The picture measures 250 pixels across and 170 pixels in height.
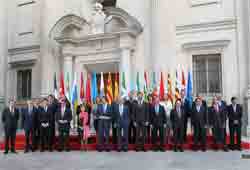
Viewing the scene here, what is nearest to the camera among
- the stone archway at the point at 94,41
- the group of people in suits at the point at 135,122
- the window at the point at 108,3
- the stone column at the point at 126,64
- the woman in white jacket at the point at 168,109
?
the group of people in suits at the point at 135,122

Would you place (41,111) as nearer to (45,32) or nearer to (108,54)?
(108,54)

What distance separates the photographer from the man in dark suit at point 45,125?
37.3ft

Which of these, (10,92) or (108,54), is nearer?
(108,54)

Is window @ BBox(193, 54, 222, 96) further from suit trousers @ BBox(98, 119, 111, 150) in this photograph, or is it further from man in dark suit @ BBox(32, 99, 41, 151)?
man in dark suit @ BBox(32, 99, 41, 151)

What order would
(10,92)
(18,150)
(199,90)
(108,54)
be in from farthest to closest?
(10,92) → (108,54) → (199,90) → (18,150)

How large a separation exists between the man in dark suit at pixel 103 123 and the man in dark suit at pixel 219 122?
121 inches

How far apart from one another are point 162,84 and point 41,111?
4602mm

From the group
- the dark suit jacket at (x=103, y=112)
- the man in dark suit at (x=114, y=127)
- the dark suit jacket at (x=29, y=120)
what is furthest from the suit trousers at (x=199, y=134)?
the dark suit jacket at (x=29, y=120)

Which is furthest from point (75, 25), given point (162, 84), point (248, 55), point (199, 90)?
point (248, 55)

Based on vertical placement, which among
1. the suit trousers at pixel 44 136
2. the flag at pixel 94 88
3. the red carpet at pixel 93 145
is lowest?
the red carpet at pixel 93 145

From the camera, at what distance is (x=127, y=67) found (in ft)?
48.4

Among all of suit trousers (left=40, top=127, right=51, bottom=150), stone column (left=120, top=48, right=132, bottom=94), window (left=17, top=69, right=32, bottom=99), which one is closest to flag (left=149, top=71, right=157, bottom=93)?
stone column (left=120, top=48, right=132, bottom=94)

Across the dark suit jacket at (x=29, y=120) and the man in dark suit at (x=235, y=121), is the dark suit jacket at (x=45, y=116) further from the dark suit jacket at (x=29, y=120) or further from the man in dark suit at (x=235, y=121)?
the man in dark suit at (x=235, y=121)

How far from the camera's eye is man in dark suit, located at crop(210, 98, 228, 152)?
10442 mm
